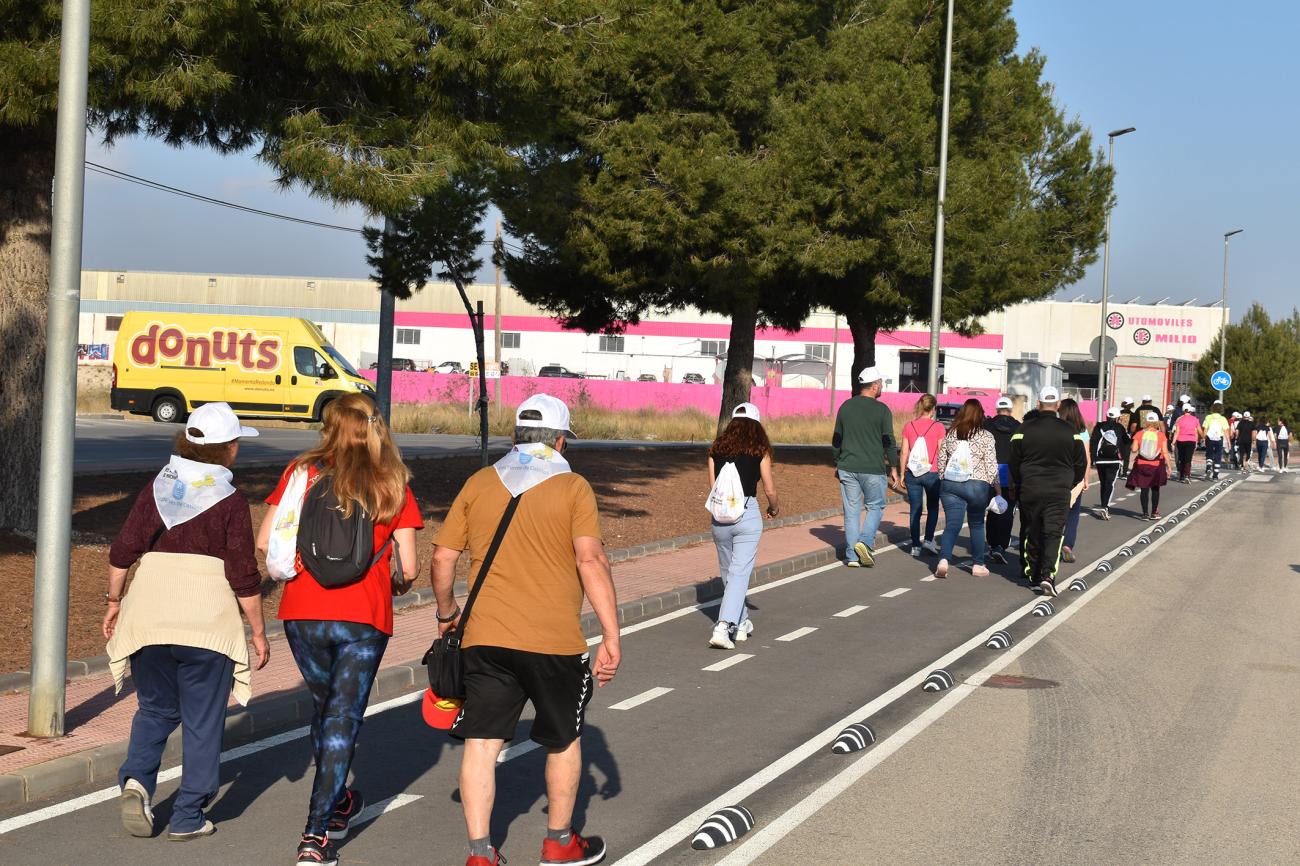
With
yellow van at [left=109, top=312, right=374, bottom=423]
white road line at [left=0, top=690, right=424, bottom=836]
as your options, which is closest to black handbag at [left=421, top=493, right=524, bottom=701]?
white road line at [left=0, top=690, right=424, bottom=836]

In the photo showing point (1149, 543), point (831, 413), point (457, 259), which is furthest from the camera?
point (831, 413)

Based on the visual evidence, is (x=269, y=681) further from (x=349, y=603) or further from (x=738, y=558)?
(x=738, y=558)

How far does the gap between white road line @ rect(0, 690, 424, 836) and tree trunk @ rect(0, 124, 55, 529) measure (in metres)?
5.08

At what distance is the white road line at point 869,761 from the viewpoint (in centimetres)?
567

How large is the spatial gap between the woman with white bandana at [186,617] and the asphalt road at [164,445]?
35.8 feet

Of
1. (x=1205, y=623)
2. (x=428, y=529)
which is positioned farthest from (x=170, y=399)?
(x=1205, y=623)

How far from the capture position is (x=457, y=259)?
55.5 feet

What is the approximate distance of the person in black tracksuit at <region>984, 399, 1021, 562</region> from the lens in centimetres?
1555

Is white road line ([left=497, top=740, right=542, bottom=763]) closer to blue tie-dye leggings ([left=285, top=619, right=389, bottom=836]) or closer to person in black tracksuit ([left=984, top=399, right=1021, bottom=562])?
blue tie-dye leggings ([left=285, top=619, right=389, bottom=836])

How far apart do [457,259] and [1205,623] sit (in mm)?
9380

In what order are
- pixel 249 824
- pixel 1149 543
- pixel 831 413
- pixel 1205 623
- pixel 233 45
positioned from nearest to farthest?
pixel 249 824
pixel 233 45
pixel 1205 623
pixel 1149 543
pixel 831 413

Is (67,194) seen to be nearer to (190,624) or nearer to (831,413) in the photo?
(190,624)

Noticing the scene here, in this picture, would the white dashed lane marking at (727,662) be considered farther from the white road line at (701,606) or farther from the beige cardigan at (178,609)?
the beige cardigan at (178,609)

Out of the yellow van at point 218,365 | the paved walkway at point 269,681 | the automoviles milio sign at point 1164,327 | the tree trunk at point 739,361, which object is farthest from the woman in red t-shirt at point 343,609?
the automoviles milio sign at point 1164,327
